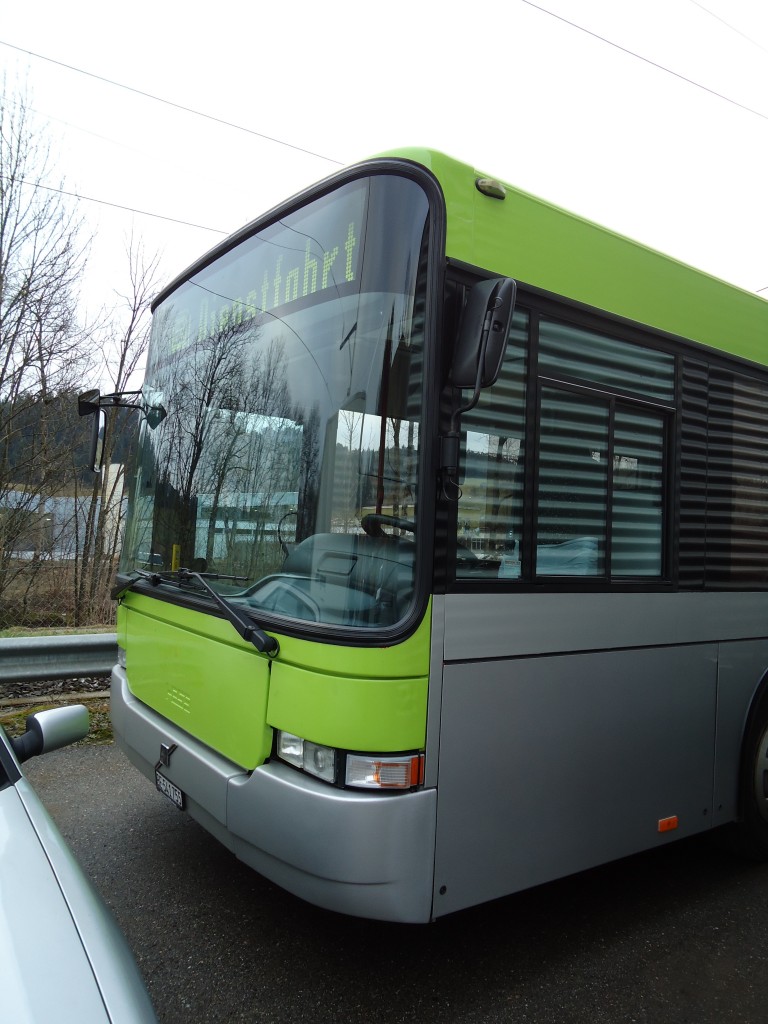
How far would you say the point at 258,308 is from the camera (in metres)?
3.24

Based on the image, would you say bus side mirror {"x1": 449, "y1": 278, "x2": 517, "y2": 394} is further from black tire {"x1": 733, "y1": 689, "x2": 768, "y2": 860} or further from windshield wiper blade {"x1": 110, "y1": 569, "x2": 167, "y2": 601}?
black tire {"x1": 733, "y1": 689, "x2": 768, "y2": 860}

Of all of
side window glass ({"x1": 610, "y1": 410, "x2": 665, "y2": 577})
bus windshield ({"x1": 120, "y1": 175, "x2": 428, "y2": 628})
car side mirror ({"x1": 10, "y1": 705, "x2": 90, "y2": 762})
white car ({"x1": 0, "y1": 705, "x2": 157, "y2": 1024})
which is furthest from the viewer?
side window glass ({"x1": 610, "y1": 410, "x2": 665, "y2": 577})

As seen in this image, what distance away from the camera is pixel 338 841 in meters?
2.44

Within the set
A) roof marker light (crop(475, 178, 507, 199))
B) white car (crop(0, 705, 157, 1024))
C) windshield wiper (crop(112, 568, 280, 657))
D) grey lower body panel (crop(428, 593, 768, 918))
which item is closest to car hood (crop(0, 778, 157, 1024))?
white car (crop(0, 705, 157, 1024))

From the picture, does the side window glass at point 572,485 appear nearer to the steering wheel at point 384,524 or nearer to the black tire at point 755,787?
the steering wheel at point 384,524

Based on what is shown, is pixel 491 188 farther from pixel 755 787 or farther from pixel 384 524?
pixel 755 787

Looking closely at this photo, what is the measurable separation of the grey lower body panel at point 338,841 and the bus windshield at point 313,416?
1.87ft

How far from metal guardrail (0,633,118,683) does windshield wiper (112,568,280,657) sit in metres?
2.30

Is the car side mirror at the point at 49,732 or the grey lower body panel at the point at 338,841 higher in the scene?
the car side mirror at the point at 49,732

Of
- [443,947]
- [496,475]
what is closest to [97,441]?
[496,475]

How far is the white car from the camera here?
1.39 meters

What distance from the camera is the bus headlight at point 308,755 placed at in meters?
2.53

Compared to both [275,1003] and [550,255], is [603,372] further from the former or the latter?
[275,1003]

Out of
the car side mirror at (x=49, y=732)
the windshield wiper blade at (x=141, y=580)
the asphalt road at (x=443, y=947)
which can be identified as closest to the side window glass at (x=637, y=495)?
the asphalt road at (x=443, y=947)
